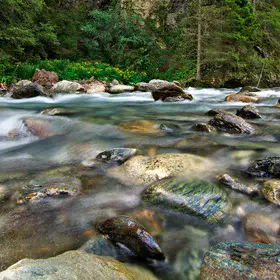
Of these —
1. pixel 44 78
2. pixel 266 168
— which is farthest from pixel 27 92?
pixel 266 168

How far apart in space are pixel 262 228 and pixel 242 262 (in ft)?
2.76

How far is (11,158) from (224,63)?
14559 millimetres

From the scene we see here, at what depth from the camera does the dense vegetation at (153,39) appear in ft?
45.2

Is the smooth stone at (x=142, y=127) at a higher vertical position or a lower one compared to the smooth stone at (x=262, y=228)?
lower

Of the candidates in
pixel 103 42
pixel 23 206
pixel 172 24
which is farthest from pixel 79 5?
pixel 23 206

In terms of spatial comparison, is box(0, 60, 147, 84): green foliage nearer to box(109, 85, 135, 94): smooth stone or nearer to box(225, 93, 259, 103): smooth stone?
box(109, 85, 135, 94): smooth stone

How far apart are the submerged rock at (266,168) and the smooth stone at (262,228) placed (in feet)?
2.44

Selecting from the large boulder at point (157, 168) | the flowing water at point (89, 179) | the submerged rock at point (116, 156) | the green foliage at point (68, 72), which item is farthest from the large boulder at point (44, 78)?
the large boulder at point (157, 168)

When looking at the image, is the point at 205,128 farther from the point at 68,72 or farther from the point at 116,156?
the point at 68,72

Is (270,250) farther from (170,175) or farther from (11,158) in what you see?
(11,158)

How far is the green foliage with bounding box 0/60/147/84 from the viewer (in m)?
13.3

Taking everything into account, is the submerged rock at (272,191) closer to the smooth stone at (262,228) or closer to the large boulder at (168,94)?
the smooth stone at (262,228)

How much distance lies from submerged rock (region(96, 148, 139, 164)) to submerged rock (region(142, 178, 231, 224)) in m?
0.88

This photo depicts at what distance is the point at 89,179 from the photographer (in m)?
3.06
